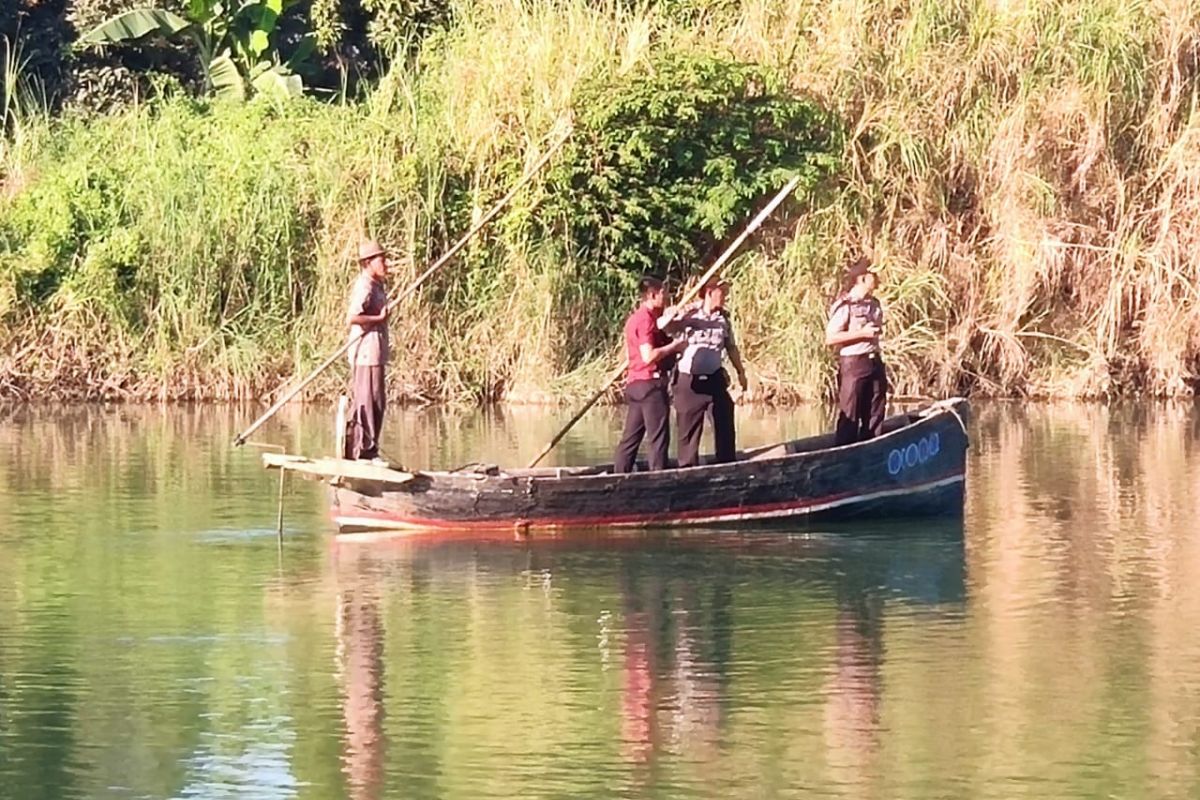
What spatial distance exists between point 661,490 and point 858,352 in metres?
1.82

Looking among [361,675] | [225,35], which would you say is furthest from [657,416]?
[225,35]

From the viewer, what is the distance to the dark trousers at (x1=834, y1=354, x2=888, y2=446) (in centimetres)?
1747

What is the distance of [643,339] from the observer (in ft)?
55.1

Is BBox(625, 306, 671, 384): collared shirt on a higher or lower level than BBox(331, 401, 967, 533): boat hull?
higher

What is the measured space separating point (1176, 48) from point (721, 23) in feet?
18.1

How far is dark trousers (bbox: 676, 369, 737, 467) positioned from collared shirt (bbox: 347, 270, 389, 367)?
211 centimetres

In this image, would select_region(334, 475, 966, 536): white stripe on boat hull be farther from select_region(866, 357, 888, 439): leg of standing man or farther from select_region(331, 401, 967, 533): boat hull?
select_region(866, 357, 888, 439): leg of standing man

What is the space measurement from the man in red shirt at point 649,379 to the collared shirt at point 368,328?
68.8 inches

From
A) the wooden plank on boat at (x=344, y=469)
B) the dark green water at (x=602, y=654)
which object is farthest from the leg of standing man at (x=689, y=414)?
the wooden plank on boat at (x=344, y=469)

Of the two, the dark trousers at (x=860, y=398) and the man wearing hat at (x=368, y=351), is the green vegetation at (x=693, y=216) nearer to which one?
the dark trousers at (x=860, y=398)

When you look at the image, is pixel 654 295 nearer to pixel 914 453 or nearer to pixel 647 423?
pixel 647 423

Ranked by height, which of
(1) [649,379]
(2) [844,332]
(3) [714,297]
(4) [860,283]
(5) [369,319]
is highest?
(4) [860,283]

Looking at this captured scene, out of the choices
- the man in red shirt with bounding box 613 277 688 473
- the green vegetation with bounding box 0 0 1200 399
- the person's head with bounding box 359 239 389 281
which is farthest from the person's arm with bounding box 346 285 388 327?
the green vegetation with bounding box 0 0 1200 399

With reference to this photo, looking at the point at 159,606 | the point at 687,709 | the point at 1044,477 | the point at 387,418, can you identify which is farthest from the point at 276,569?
the point at 387,418
